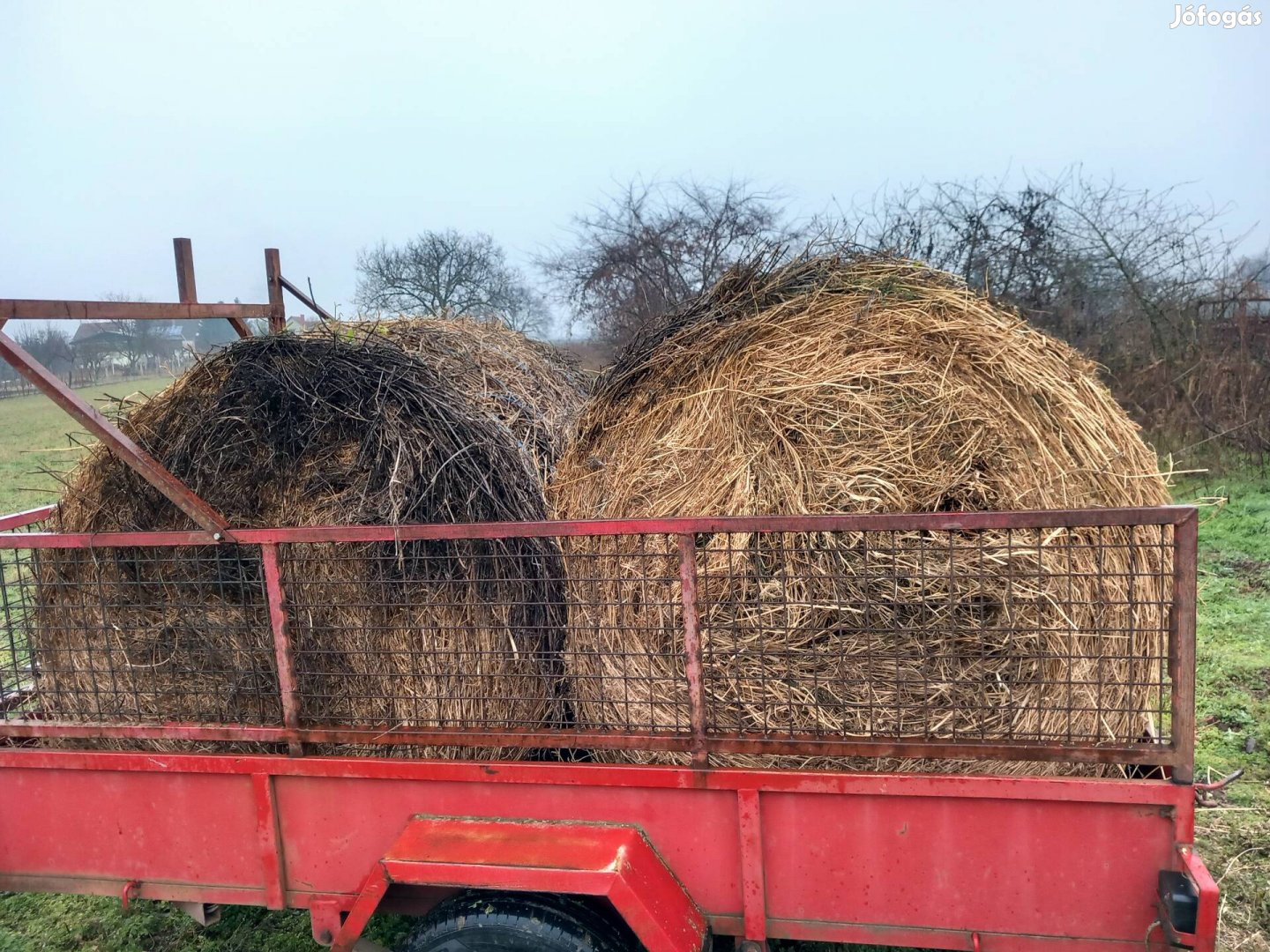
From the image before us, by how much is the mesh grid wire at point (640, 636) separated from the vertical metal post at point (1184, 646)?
6cm

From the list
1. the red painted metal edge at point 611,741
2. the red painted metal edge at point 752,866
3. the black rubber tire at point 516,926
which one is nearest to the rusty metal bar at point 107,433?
the red painted metal edge at point 611,741

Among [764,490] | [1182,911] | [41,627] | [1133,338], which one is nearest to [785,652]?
[764,490]

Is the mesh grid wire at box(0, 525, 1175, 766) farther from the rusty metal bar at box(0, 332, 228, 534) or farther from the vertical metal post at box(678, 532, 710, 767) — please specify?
the rusty metal bar at box(0, 332, 228, 534)

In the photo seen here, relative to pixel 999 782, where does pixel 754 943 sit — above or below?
below

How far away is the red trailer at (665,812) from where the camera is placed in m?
2.38

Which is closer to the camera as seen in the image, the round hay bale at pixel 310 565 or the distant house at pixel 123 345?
the round hay bale at pixel 310 565

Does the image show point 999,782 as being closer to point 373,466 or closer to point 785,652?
point 785,652

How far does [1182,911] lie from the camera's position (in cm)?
222

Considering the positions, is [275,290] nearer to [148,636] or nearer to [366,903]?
[148,636]

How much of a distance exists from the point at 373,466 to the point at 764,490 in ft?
5.04

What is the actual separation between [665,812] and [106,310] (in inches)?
108

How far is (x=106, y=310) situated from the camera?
325 cm

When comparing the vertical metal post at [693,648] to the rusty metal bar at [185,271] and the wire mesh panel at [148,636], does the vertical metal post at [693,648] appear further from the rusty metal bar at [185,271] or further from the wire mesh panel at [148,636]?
the rusty metal bar at [185,271]

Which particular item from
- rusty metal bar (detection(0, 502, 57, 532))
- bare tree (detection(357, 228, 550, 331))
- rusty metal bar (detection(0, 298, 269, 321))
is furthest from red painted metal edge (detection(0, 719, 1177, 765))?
bare tree (detection(357, 228, 550, 331))
